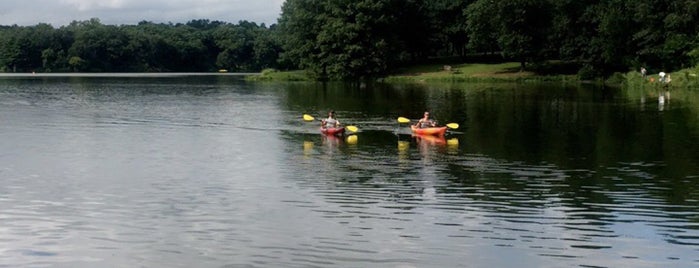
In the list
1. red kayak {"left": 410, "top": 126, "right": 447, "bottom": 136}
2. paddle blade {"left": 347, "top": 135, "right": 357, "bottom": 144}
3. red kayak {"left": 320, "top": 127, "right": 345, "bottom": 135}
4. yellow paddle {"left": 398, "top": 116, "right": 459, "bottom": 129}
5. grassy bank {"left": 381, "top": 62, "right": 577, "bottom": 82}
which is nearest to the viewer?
paddle blade {"left": 347, "top": 135, "right": 357, "bottom": 144}

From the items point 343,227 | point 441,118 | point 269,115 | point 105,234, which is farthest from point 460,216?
point 269,115

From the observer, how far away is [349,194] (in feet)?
80.7

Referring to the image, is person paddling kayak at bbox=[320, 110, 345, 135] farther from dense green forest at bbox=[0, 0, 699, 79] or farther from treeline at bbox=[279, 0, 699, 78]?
treeline at bbox=[279, 0, 699, 78]

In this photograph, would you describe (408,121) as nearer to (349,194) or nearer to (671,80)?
(349,194)

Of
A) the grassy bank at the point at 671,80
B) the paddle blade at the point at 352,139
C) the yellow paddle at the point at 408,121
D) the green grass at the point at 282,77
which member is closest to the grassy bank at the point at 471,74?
the grassy bank at the point at 671,80

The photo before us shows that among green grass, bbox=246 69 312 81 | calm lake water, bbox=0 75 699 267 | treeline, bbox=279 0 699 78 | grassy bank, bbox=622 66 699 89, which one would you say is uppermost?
treeline, bbox=279 0 699 78

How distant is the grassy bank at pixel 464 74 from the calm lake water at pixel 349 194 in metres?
54.7

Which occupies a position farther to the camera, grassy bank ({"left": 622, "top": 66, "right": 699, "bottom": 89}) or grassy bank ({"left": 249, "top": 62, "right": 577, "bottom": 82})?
grassy bank ({"left": 249, "top": 62, "right": 577, "bottom": 82})

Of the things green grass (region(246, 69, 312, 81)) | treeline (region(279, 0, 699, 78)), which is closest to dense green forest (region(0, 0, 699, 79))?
treeline (region(279, 0, 699, 78))

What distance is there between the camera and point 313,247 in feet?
60.1

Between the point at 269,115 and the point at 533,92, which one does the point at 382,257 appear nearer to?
the point at 269,115

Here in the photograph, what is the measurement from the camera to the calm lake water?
1792 cm

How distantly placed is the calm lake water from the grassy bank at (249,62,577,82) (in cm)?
5466

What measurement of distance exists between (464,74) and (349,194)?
8776 cm
